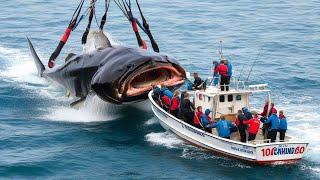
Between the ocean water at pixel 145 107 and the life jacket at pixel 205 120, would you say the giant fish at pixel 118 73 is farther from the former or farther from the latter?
the life jacket at pixel 205 120

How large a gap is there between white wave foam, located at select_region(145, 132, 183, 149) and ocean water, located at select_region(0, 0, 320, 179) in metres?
0.05

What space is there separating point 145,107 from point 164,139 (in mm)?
5127

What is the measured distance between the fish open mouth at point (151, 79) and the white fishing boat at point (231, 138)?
0.94 metres

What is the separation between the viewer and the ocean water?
36.7 m

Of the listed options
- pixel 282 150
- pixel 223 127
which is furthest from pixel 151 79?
pixel 282 150

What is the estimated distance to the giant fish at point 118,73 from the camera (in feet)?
135

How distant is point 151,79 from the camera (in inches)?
1735

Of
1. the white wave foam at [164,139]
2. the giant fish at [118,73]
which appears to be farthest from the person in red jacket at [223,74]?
the white wave foam at [164,139]

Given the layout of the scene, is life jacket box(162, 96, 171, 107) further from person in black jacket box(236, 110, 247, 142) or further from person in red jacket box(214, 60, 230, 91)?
person in black jacket box(236, 110, 247, 142)

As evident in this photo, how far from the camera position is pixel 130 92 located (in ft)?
137

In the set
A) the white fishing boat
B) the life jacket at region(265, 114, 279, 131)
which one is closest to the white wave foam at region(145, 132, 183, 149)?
the white fishing boat

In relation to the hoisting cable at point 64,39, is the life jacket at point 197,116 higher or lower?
lower

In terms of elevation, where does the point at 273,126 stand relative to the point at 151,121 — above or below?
above

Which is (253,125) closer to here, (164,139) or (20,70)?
(164,139)
